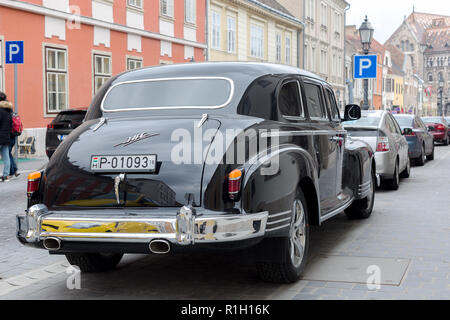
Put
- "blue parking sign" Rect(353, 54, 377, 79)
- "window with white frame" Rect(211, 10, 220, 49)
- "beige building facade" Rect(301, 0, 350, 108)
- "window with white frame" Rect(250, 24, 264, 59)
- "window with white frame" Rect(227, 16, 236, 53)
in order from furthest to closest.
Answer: "beige building facade" Rect(301, 0, 350, 108) < "window with white frame" Rect(250, 24, 264, 59) < "window with white frame" Rect(227, 16, 236, 53) < "window with white frame" Rect(211, 10, 220, 49) < "blue parking sign" Rect(353, 54, 377, 79)

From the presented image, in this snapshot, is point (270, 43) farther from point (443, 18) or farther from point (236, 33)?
point (443, 18)

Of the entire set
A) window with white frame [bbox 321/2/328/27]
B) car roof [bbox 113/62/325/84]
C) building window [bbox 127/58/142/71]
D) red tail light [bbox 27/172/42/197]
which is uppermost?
window with white frame [bbox 321/2/328/27]

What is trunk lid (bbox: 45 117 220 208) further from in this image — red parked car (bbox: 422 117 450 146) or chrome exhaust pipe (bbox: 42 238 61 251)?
red parked car (bbox: 422 117 450 146)

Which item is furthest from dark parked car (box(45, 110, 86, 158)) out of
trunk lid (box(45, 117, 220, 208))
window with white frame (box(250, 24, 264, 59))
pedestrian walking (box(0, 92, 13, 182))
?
window with white frame (box(250, 24, 264, 59))

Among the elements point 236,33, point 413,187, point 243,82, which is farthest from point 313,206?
point 236,33

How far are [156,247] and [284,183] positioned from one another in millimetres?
1129

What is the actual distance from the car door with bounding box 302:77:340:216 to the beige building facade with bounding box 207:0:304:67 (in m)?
25.4

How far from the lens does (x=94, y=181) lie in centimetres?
480

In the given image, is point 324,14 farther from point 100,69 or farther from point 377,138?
point 377,138

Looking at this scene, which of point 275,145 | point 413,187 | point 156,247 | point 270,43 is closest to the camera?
point 156,247

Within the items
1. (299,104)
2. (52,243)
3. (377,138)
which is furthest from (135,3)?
(52,243)

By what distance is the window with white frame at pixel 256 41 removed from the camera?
3778 centimetres

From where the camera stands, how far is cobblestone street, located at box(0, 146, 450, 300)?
503cm

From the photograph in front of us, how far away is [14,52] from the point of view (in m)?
15.5
